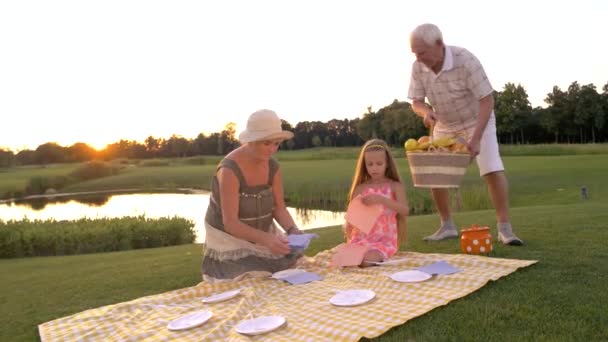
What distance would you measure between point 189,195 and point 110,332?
25.1m

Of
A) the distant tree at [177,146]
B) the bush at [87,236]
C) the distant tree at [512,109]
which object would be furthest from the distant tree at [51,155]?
the bush at [87,236]

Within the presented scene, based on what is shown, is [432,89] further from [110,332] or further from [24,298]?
[24,298]

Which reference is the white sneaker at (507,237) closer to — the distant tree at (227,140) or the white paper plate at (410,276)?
the white paper plate at (410,276)

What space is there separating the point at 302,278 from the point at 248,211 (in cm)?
75

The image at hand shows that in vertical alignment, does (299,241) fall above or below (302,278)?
above

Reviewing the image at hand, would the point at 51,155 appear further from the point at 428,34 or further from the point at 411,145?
the point at 428,34

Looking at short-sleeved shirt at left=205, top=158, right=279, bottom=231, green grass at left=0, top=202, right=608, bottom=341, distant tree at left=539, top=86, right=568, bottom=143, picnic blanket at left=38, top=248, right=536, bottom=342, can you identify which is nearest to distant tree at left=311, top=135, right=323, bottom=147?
distant tree at left=539, top=86, right=568, bottom=143

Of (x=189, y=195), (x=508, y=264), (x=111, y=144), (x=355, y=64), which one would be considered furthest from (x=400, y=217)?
(x=111, y=144)

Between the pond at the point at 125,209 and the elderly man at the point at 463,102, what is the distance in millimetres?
10050

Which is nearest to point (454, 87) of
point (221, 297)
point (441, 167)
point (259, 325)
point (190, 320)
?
point (441, 167)

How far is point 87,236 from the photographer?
1180 centimetres

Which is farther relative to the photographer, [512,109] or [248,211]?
[512,109]

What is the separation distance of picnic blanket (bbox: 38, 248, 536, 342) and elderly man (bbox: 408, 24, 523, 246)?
1.03 m

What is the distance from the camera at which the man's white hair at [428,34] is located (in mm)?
4660
